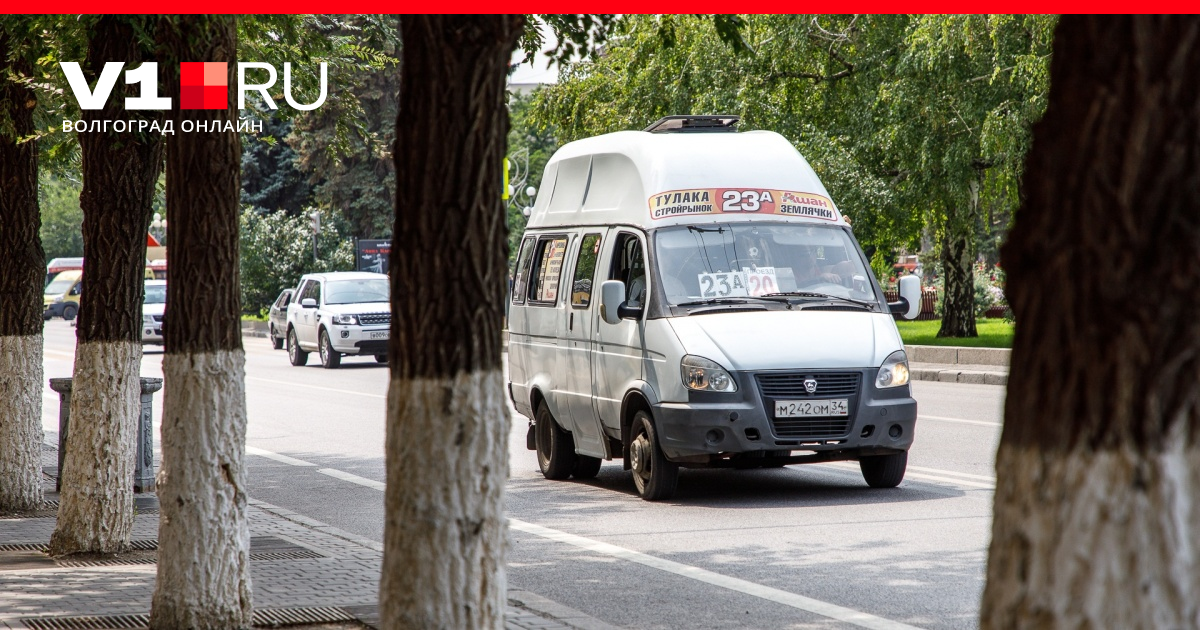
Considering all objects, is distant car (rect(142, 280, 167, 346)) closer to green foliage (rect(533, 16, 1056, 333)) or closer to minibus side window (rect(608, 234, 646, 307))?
green foliage (rect(533, 16, 1056, 333))

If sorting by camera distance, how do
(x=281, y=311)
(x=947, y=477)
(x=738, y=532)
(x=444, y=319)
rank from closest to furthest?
(x=444, y=319) → (x=738, y=532) → (x=947, y=477) → (x=281, y=311)

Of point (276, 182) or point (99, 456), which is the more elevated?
point (276, 182)

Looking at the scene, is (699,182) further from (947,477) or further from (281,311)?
(281,311)

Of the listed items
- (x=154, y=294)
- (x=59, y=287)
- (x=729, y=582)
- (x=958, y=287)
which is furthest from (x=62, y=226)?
(x=729, y=582)

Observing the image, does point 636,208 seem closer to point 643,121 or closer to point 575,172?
point 575,172

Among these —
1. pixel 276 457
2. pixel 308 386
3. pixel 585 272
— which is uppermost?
pixel 585 272

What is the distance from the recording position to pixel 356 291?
90.8 ft

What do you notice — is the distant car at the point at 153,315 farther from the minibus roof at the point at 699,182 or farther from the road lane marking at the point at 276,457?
the minibus roof at the point at 699,182

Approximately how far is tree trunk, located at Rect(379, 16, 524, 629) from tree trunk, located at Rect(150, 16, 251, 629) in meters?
2.20

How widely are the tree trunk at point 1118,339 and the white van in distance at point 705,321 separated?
279 inches

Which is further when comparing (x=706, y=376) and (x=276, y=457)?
(x=276, y=457)

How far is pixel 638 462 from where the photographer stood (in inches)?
402

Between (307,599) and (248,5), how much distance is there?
2.86 m

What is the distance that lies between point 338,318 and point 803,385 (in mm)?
17792
